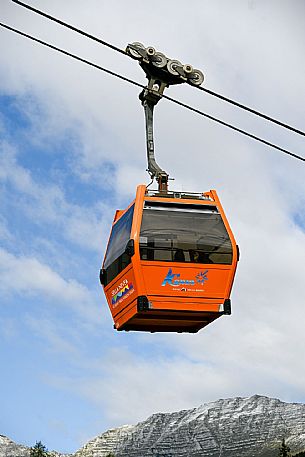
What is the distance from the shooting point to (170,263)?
54.2ft

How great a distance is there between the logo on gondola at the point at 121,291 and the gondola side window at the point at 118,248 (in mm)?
290

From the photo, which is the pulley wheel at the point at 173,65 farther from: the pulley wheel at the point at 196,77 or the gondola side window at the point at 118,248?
the gondola side window at the point at 118,248

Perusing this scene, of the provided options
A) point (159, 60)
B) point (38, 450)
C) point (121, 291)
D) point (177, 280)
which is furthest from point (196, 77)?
point (38, 450)

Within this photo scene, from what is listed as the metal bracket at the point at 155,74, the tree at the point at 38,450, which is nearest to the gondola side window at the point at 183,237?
the metal bracket at the point at 155,74

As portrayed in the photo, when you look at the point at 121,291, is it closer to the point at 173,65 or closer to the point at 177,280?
the point at 177,280

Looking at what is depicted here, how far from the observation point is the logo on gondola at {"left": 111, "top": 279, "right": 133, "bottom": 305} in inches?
657

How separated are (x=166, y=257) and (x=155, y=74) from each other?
11.3 feet

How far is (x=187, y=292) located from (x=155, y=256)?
36.7 inches

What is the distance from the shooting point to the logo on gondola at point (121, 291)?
16.7 m

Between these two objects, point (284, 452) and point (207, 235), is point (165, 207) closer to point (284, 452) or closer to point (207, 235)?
point (207, 235)

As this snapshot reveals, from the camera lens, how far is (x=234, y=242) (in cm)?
1712

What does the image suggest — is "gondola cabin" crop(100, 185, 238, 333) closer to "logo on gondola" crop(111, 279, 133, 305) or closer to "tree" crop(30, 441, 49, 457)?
"logo on gondola" crop(111, 279, 133, 305)

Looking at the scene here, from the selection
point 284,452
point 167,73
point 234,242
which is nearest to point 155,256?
point 234,242

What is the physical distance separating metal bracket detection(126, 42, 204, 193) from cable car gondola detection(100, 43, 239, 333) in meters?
0.02
